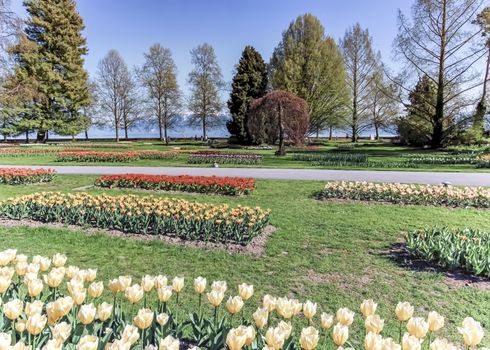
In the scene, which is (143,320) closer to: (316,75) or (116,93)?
(316,75)

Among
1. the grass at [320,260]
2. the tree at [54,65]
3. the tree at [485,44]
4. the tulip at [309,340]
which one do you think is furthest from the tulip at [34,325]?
the tree at [54,65]

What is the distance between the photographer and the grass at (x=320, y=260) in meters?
3.97

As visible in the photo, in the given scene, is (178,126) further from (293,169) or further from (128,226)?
(128,226)

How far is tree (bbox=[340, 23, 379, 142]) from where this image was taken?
135 ft

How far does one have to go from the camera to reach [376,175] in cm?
1328

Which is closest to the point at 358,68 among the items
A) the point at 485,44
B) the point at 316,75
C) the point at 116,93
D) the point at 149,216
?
the point at 316,75

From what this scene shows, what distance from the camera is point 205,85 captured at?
4381 centimetres

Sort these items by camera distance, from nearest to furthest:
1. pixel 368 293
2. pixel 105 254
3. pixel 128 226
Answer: pixel 368 293 < pixel 105 254 < pixel 128 226

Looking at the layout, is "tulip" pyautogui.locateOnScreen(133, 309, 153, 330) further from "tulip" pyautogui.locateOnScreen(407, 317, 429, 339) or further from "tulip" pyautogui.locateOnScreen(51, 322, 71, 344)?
"tulip" pyautogui.locateOnScreen(407, 317, 429, 339)

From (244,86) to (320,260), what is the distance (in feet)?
115

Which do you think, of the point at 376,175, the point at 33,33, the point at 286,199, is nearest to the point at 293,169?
the point at 376,175

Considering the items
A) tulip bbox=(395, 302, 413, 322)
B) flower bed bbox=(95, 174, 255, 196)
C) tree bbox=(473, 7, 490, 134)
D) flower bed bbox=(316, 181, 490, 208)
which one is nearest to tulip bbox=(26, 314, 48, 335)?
tulip bbox=(395, 302, 413, 322)

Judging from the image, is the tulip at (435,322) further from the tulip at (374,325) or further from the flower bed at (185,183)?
the flower bed at (185,183)

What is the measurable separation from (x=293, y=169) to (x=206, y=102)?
1214 inches
